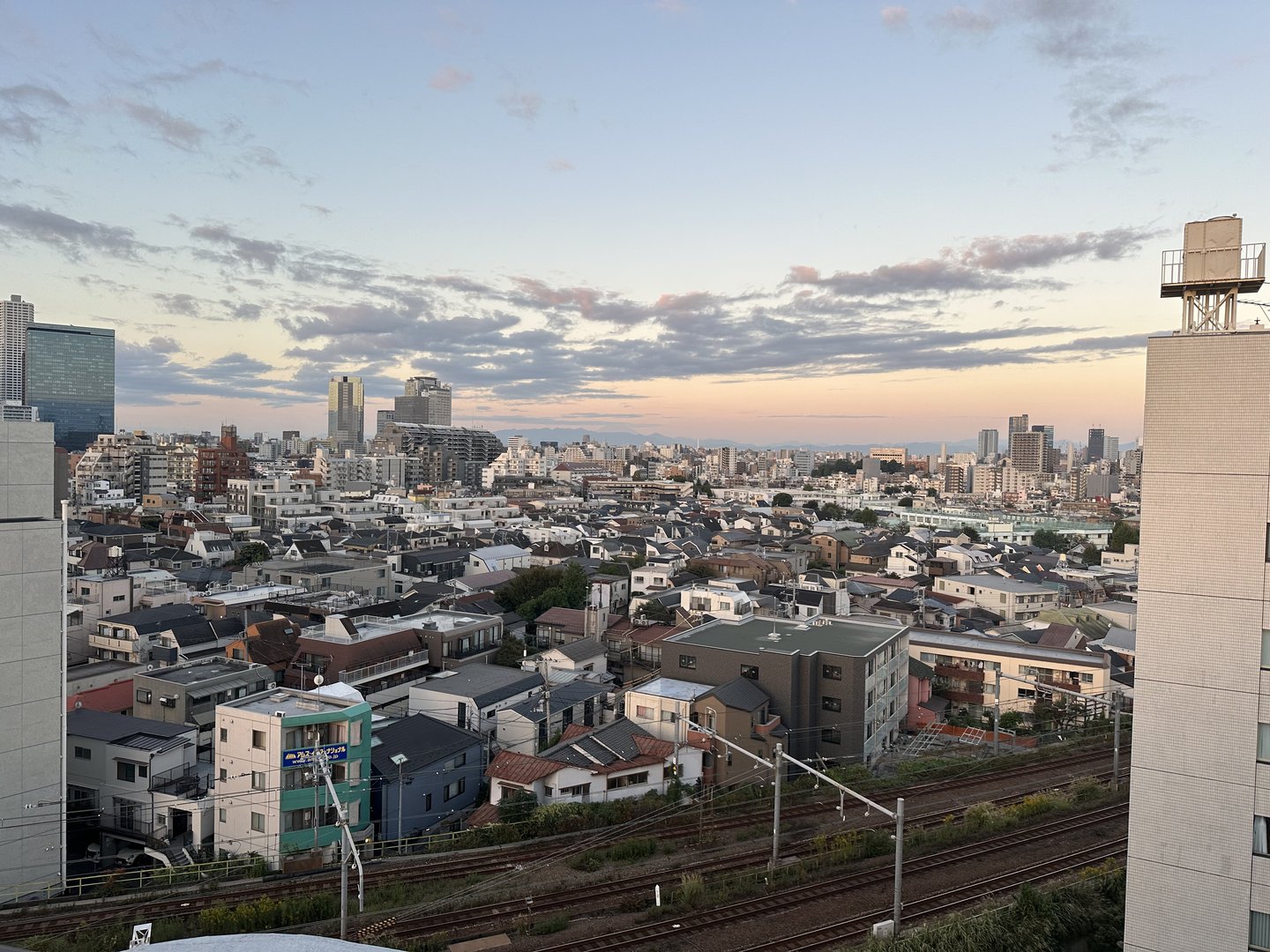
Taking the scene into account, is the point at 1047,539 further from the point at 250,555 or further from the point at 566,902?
the point at 566,902

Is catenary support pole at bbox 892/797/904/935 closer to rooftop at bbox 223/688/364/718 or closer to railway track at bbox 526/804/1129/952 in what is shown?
railway track at bbox 526/804/1129/952

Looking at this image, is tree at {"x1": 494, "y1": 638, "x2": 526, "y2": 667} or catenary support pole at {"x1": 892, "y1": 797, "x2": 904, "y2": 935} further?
tree at {"x1": 494, "y1": 638, "x2": 526, "y2": 667}

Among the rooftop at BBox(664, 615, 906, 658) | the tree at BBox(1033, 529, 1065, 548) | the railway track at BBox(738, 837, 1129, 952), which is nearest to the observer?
the railway track at BBox(738, 837, 1129, 952)

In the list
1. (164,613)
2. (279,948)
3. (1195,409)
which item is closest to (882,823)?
(1195,409)

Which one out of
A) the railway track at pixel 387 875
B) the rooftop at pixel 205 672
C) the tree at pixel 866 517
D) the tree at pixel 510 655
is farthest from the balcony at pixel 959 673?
the tree at pixel 866 517

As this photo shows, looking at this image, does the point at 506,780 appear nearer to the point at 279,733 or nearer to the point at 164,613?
the point at 279,733

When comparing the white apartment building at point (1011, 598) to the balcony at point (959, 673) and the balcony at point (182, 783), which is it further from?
the balcony at point (182, 783)

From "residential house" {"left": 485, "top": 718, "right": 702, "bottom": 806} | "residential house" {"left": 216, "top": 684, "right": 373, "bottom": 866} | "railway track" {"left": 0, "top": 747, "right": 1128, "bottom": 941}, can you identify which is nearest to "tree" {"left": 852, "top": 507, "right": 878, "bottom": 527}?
"railway track" {"left": 0, "top": 747, "right": 1128, "bottom": 941}
